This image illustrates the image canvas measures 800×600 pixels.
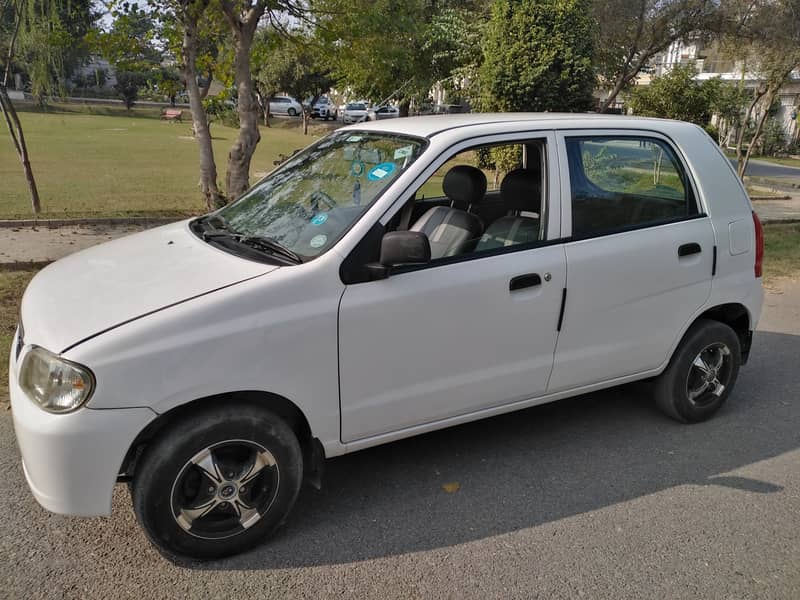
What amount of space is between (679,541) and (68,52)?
35.0ft

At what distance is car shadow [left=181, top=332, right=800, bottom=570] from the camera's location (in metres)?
3.36

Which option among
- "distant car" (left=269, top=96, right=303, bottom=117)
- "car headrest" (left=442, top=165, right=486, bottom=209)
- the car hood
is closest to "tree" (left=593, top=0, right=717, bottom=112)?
"car headrest" (left=442, top=165, right=486, bottom=209)

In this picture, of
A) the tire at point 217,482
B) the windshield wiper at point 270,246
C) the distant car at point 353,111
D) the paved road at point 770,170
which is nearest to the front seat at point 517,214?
the windshield wiper at point 270,246

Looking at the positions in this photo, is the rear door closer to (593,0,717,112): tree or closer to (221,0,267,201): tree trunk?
(221,0,267,201): tree trunk

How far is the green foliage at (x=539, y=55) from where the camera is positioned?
1394cm

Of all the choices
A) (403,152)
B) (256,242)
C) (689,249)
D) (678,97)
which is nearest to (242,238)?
(256,242)

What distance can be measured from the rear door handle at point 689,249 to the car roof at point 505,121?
737 mm

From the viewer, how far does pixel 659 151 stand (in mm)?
4340

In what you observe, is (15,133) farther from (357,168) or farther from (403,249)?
(403,249)

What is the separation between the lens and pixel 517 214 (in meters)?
4.03

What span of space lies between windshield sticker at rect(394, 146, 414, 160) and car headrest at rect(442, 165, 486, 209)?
52cm

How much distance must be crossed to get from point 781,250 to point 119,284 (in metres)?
9.96

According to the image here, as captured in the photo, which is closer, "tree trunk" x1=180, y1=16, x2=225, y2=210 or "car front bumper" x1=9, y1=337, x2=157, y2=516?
"car front bumper" x1=9, y1=337, x2=157, y2=516

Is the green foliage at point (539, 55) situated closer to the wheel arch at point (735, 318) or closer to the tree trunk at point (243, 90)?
the tree trunk at point (243, 90)
